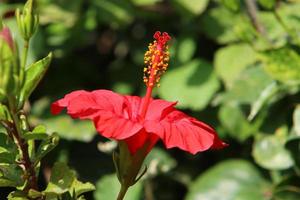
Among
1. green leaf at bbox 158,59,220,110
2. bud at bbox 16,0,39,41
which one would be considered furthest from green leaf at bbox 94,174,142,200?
bud at bbox 16,0,39,41

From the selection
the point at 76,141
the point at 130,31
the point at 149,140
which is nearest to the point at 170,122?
the point at 149,140

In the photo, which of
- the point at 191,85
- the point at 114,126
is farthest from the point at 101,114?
the point at 191,85

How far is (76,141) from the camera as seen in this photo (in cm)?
229

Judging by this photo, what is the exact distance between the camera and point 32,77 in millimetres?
1043

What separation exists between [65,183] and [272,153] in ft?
3.08

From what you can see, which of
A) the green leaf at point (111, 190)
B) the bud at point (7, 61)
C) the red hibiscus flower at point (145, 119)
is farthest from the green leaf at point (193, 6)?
the bud at point (7, 61)

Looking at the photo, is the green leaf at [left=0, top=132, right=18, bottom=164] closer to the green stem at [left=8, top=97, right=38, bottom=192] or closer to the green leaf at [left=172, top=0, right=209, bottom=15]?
the green stem at [left=8, top=97, right=38, bottom=192]

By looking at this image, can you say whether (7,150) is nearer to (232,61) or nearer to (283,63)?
(283,63)

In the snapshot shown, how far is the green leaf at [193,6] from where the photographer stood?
81.7 inches

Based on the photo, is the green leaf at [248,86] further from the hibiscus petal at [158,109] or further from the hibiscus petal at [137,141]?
the hibiscus petal at [137,141]

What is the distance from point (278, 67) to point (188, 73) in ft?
1.60

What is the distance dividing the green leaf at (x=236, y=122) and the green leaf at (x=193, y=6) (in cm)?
30

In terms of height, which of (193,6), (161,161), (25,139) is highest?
(25,139)

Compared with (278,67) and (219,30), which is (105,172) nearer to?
(219,30)
